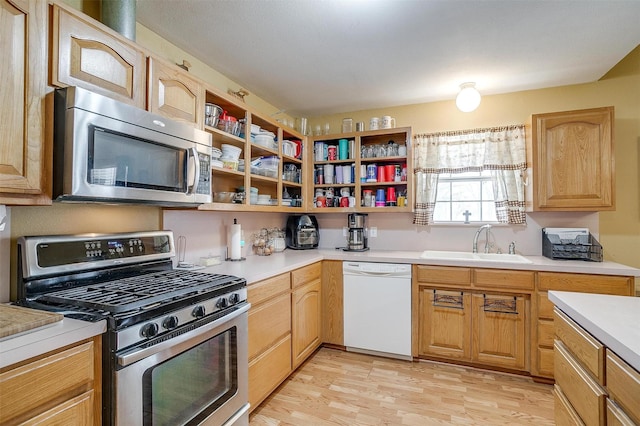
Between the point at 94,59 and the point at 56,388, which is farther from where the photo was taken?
the point at 94,59

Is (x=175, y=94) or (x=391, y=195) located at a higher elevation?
(x=175, y=94)

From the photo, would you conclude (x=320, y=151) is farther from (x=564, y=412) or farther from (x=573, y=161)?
(x=564, y=412)

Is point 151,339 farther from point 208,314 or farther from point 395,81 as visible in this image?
point 395,81

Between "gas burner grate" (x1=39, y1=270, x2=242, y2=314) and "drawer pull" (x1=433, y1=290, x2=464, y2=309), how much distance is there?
1.75m

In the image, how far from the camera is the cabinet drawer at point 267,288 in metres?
1.89

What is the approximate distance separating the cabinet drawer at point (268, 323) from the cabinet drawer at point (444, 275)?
114 cm

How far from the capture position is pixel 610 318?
3.58ft

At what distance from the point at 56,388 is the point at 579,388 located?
177 centimetres

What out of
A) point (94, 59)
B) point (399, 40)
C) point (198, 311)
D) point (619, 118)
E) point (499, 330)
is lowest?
point (499, 330)

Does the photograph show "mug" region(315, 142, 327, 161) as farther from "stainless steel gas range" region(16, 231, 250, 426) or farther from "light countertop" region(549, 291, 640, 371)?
"light countertop" region(549, 291, 640, 371)

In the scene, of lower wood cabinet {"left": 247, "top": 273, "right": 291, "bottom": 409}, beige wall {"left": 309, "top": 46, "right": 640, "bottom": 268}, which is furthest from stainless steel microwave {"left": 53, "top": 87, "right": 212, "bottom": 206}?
beige wall {"left": 309, "top": 46, "right": 640, "bottom": 268}

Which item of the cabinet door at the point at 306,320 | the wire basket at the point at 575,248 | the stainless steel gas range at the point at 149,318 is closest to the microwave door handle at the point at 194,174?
the stainless steel gas range at the point at 149,318

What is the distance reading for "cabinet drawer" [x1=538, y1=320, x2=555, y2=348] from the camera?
232 centimetres

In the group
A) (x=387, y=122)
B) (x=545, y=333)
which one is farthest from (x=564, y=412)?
(x=387, y=122)
